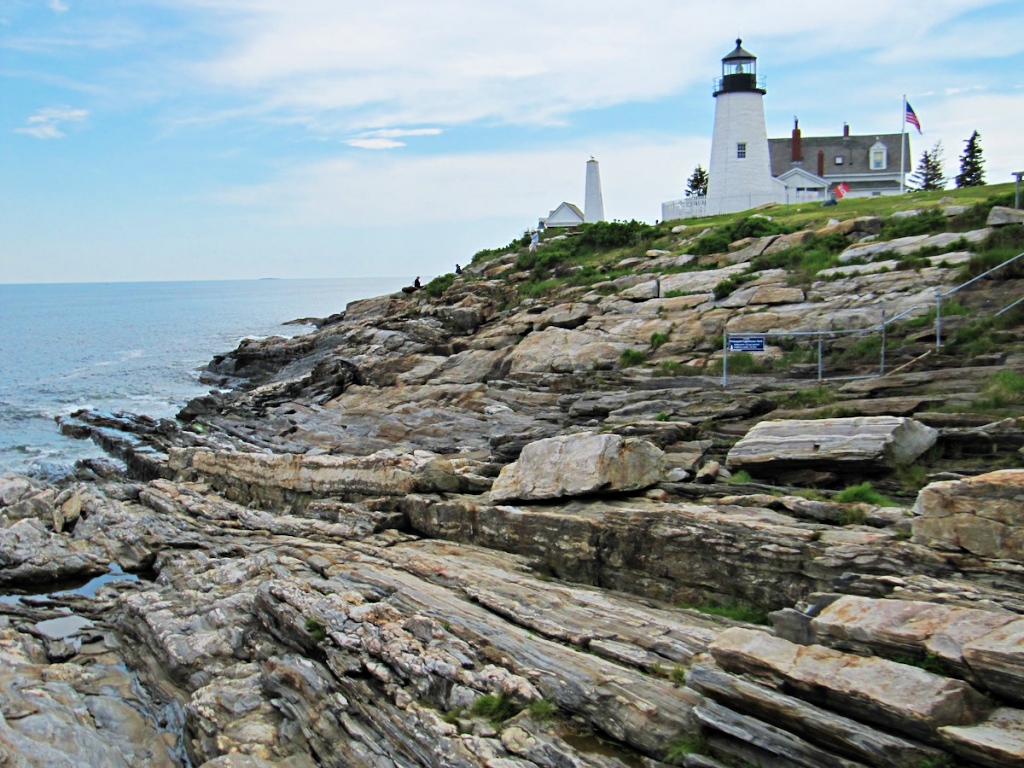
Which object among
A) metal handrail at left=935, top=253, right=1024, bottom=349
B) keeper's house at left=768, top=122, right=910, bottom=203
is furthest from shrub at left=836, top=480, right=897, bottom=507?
keeper's house at left=768, top=122, right=910, bottom=203

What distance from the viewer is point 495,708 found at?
1018 centimetres

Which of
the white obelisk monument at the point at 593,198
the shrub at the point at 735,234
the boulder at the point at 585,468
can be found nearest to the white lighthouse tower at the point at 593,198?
the white obelisk monument at the point at 593,198

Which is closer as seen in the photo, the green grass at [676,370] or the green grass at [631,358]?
the green grass at [676,370]

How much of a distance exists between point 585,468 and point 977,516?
679cm

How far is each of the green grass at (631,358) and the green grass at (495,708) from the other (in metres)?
16.8

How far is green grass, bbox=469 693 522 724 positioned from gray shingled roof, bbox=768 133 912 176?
2105 inches

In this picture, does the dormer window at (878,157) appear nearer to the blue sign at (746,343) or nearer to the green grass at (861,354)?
the green grass at (861,354)

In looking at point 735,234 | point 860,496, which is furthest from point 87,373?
point 860,496

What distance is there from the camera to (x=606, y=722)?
949 cm

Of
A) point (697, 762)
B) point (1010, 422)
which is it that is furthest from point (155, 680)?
point (1010, 422)

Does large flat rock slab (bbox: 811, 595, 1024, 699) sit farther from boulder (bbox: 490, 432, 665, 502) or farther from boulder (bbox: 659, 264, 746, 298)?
boulder (bbox: 659, 264, 746, 298)

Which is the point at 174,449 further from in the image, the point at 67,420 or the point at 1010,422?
the point at 1010,422

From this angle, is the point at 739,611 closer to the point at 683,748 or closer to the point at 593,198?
the point at 683,748

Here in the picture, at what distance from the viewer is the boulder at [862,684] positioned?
7598 millimetres
